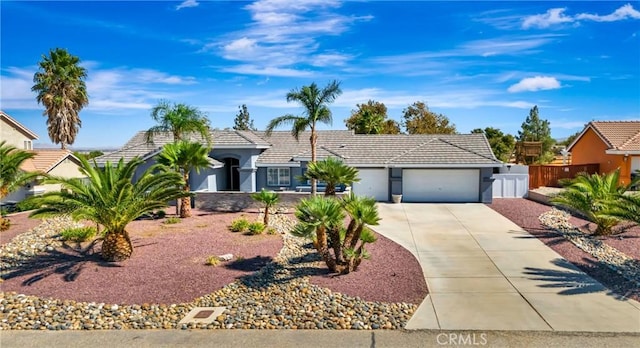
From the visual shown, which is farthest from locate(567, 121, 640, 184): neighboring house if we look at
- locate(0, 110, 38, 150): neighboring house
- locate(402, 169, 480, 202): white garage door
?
locate(0, 110, 38, 150): neighboring house

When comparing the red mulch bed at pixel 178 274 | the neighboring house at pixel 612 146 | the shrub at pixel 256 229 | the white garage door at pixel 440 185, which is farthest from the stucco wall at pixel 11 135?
the neighboring house at pixel 612 146

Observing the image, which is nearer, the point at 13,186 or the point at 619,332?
the point at 619,332

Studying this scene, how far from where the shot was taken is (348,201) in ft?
36.8

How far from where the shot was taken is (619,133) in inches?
1131

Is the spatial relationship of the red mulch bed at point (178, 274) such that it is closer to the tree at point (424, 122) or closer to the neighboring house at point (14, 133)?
the neighboring house at point (14, 133)

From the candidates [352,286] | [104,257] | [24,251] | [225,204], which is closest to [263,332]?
[352,286]

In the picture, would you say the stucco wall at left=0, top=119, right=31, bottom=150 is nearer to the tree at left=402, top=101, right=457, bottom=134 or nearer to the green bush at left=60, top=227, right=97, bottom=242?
the green bush at left=60, top=227, right=97, bottom=242

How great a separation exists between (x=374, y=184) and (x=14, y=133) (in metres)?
29.5

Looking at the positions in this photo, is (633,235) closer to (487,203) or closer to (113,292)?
(487,203)

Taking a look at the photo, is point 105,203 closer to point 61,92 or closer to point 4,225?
point 4,225

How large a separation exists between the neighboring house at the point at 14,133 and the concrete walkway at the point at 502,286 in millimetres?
31428

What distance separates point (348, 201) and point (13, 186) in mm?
15650

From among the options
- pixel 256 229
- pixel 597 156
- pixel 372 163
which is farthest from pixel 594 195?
pixel 597 156


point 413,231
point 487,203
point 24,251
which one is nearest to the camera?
point 24,251
